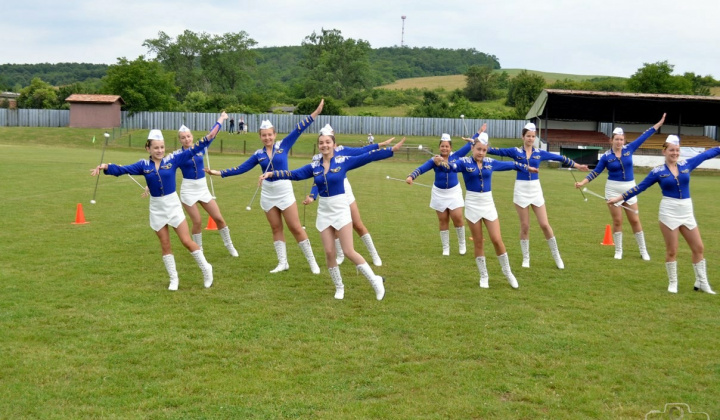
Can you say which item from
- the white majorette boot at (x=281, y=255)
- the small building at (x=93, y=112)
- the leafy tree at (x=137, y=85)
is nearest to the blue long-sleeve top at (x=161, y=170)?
the white majorette boot at (x=281, y=255)

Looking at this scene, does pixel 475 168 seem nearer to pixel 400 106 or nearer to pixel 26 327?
pixel 26 327

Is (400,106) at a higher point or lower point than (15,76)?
lower

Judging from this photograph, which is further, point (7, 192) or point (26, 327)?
point (7, 192)

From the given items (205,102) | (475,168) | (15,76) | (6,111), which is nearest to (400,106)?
(205,102)

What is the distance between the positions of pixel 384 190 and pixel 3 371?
21090mm

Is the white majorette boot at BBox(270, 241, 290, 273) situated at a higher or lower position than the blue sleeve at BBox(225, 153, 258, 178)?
lower

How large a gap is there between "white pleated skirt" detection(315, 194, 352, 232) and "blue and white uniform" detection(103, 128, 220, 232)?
2.06 m

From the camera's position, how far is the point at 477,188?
9.90m

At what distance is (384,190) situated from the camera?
87.2 ft

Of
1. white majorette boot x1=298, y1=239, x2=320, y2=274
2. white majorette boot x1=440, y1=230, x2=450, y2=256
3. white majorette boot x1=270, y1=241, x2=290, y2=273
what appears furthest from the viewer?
white majorette boot x1=440, y1=230, x2=450, y2=256

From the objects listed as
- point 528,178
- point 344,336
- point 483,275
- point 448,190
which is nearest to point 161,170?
point 344,336

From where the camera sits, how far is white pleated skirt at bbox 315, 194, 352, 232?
8836 mm

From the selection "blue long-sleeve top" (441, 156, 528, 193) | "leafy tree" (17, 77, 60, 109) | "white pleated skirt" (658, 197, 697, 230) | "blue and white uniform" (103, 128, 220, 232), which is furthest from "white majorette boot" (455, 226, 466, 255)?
"leafy tree" (17, 77, 60, 109)

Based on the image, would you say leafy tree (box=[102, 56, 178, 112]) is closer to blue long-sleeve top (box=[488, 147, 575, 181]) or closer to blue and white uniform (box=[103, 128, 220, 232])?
blue and white uniform (box=[103, 128, 220, 232])
